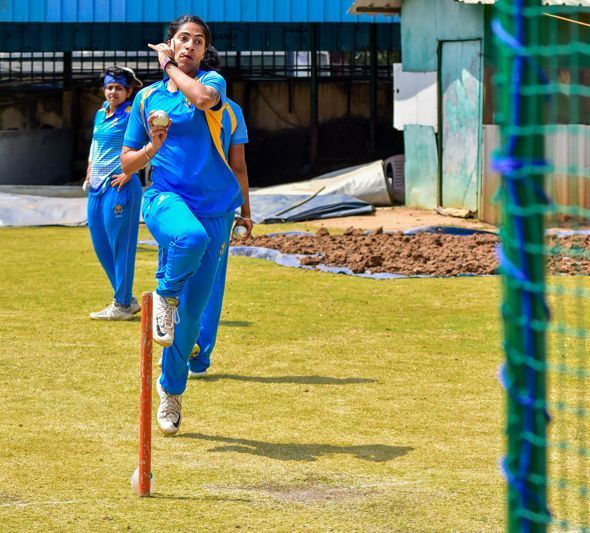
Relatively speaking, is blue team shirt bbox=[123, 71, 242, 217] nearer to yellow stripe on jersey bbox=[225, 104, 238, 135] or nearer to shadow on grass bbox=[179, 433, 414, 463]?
yellow stripe on jersey bbox=[225, 104, 238, 135]

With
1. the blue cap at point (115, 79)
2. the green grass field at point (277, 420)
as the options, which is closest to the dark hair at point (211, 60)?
the green grass field at point (277, 420)

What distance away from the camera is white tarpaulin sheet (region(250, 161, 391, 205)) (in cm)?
2042

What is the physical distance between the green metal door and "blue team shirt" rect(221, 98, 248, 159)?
1194cm

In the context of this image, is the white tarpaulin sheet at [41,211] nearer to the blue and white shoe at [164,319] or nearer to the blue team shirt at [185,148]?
the blue team shirt at [185,148]

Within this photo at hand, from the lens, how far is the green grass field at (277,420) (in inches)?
210

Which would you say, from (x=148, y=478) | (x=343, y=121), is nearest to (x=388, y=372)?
(x=148, y=478)

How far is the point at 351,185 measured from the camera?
20.6 metres

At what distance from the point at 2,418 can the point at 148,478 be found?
172 centimetres

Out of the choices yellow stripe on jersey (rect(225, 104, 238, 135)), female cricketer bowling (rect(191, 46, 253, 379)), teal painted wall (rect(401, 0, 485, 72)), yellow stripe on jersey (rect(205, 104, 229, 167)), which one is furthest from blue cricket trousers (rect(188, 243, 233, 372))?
teal painted wall (rect(401, 0, 485, 72))

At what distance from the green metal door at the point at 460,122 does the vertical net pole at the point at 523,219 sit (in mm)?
15723

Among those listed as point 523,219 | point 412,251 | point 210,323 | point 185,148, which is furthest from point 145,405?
point 412,251

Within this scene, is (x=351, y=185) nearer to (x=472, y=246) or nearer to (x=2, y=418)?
(x=472, y=246)

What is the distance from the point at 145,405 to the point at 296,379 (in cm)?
273

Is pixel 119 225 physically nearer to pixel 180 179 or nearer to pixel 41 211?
pixel 180 179
